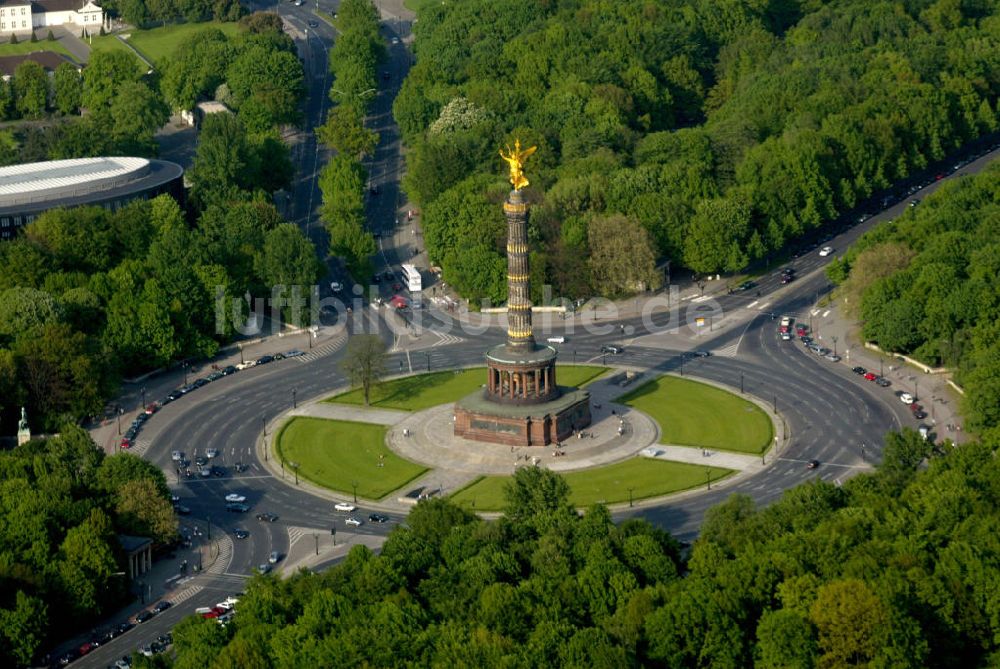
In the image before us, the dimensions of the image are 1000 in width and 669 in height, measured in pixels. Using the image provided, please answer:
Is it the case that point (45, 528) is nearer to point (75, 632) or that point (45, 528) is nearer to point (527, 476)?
point (75, 632)

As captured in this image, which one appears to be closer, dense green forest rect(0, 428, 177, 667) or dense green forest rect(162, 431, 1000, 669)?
dense green forest rect(162, 431, 1000, 669)

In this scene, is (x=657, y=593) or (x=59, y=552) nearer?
(x=657, y=593)

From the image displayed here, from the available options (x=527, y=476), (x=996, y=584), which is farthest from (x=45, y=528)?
(x=996, y=584)

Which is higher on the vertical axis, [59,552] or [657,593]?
[657,593]
